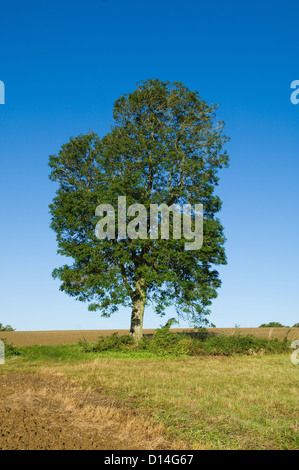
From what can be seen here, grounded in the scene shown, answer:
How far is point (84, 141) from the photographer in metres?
28.5

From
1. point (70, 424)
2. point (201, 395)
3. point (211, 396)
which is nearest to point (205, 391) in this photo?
point (201, 395)

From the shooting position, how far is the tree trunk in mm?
25609

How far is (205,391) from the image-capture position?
11.4m

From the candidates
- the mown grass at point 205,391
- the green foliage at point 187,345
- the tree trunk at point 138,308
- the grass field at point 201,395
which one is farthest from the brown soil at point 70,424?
the tree trunk at point 138,308

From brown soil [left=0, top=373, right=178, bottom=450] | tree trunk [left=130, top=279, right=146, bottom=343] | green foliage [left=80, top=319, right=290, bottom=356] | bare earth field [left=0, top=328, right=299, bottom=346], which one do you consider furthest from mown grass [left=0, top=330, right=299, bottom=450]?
bare earth field [left=0, top=328, right=299, bottom=346]

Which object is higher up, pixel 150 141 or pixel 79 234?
pixel 150 141

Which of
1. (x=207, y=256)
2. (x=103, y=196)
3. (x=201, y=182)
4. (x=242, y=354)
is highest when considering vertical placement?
(x=201, y=182)

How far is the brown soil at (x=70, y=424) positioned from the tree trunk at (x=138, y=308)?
15190 millimetres

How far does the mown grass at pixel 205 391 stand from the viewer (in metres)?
7.27

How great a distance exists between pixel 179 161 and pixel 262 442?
2195 centimetres

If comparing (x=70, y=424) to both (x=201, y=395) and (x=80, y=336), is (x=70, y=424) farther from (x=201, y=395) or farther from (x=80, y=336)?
(x=80, y=336)
